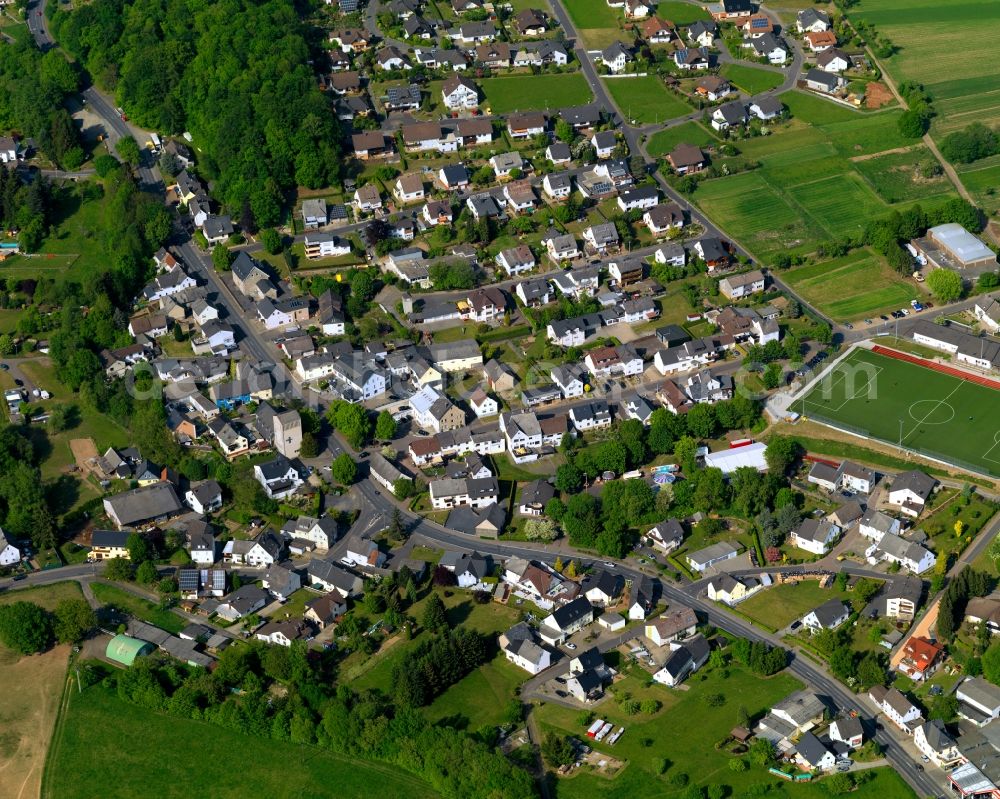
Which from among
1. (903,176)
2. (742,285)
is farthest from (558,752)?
(903,176)

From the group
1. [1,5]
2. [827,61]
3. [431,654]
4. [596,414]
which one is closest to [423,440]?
[596,414]

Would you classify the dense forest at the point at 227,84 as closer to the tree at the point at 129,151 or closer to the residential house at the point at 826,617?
the tree at the point at 129,151

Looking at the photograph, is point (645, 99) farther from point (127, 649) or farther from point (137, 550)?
point (127, 649)

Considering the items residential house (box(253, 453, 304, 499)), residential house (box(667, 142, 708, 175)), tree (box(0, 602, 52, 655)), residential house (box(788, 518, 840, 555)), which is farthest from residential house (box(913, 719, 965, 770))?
residential house (box(667, 142, 708, 175))

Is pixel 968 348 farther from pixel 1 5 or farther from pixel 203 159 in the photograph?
pixel 1 5

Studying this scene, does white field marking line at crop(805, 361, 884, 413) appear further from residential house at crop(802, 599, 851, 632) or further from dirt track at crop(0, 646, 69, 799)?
dirt track at crop(0, 646, 69, 799)

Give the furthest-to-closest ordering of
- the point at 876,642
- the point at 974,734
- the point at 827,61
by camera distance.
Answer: the point at 827,61
the point at 876,642
the point at 974,734
